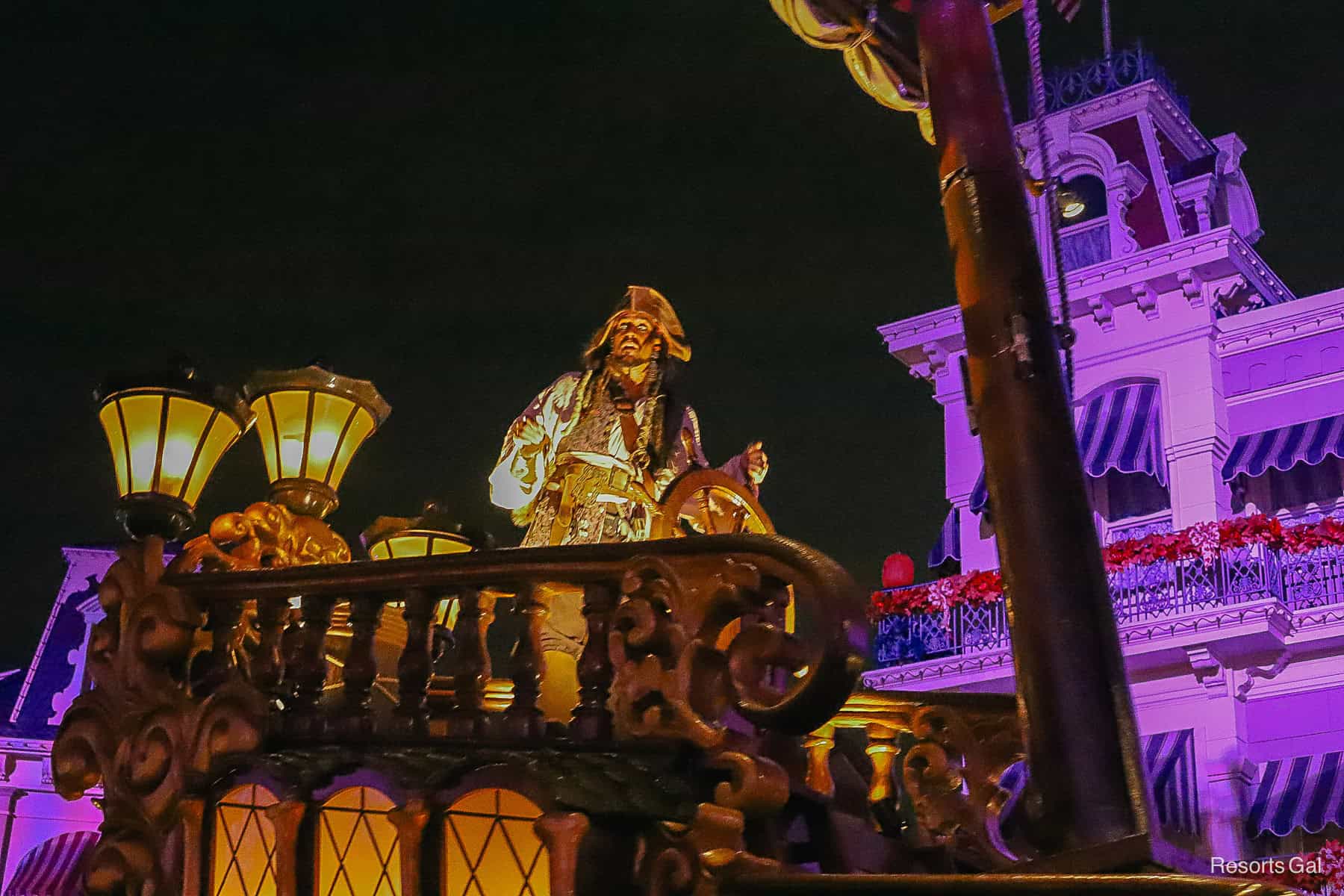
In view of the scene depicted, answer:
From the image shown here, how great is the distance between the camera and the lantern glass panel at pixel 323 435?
6.84 metres

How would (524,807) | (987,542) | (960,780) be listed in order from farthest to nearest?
(987,542), (960,780), (524,807)

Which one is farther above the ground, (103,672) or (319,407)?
(319,407)

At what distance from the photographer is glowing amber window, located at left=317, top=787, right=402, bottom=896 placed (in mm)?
4953

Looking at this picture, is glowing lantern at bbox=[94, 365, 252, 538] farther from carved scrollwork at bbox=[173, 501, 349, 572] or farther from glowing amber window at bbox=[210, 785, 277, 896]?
glowing amber window at bbox=[210, 785, 277, 896]

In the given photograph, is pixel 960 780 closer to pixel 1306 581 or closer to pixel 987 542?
pixel 1306 581

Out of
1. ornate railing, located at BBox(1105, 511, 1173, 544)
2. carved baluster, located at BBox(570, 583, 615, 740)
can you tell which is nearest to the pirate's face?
carved baluster, located at BBox(570, 583, 615, 740)

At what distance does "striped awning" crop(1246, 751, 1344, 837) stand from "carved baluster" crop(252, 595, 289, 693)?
548 inches

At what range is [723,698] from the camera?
4383 millimetres

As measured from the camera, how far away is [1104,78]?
21781 millimetres

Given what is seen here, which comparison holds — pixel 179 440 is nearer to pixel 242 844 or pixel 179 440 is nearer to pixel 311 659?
pixel 311 659

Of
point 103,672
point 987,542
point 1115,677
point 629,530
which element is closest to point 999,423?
point 1115,677

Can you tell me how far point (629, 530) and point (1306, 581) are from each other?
13.0 meters

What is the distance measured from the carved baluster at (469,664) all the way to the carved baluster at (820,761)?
123 centimetres

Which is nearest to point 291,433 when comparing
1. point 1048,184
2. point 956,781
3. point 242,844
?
point 242,844
